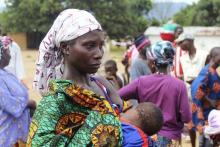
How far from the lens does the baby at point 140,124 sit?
6.91 ft

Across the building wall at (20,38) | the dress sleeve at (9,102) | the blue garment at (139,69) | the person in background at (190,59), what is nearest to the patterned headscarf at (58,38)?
the dress sleeve at (9,102)

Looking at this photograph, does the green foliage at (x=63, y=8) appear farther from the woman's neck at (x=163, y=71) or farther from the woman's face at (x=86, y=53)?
the woman's face at (x=86, y=53)

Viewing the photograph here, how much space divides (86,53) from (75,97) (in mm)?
189

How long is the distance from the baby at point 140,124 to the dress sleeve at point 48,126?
0.27 m

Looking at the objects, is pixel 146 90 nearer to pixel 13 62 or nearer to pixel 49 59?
pixel 49 59

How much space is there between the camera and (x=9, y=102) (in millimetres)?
4262

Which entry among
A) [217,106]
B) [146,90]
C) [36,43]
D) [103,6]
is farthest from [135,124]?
[36,43]

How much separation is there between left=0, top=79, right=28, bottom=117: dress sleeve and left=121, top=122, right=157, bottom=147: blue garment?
2241 millimetres

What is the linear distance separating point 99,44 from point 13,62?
192 inches

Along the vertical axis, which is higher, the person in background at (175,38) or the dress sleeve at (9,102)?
the dress sleeve at (9,102)

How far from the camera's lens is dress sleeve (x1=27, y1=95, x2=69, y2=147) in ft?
6.48

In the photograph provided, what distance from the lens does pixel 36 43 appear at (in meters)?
47.6

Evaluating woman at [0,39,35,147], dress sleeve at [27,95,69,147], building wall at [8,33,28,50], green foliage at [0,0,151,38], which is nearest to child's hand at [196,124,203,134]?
woman at [0,39,35,147]

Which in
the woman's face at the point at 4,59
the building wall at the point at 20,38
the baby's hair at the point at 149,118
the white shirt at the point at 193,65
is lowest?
the building wall at the point at 20,38
